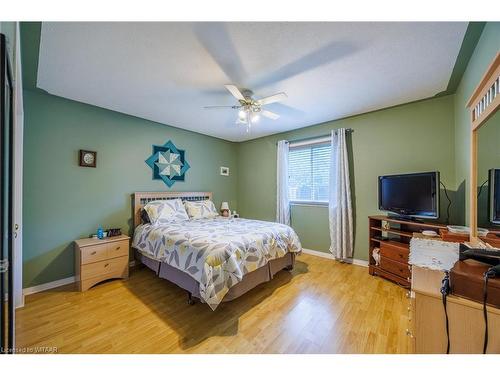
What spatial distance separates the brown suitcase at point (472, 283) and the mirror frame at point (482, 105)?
0.71 m

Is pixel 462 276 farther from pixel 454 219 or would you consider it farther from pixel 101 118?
pixel 101 118

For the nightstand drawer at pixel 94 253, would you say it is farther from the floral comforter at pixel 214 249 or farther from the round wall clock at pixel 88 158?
the round wall clock at pixel 88 158

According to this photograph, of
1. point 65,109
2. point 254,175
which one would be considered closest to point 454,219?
point 254,175

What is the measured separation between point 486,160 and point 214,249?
2.12 metres

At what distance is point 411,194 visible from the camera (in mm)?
2416

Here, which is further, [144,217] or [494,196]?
[144,217]

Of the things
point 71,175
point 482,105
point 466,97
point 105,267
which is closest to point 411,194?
point 466,97

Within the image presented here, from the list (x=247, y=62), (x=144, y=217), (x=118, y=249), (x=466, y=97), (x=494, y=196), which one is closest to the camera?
(x=494, y=196)

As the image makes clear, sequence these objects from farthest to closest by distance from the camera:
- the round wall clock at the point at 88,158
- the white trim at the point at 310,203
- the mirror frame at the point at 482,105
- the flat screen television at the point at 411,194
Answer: the white trim at the point at 310,203 < the round wall clock at the point at 88,158 < the flat screen television at the point at 411,194 < the mirror frame at the point at 482,105

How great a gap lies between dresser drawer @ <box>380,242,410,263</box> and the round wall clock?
410 cm

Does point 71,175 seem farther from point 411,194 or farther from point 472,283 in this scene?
point 411,194

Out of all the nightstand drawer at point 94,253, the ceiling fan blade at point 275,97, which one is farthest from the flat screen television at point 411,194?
the nightstand drawer at point 94,253

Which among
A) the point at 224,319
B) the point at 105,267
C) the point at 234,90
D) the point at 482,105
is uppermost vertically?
the point at 234,90

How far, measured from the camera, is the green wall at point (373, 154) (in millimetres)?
2479
